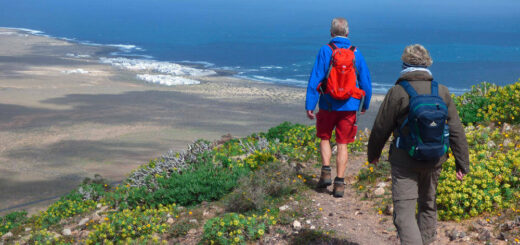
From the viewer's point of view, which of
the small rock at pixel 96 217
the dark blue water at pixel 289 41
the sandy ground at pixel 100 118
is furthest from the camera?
the dark blue water at pixel 289 41

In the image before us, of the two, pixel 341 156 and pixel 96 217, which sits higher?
pixel 341 156

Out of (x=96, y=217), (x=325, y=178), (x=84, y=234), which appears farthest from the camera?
(x=96, y=217)

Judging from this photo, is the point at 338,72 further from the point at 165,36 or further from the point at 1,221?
the point at 165,36

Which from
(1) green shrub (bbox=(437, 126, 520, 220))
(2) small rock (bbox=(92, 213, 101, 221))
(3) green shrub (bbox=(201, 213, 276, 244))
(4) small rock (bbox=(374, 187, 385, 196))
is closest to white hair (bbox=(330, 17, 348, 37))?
(1) green shrub (bbox=(437, 126, 520, 220))

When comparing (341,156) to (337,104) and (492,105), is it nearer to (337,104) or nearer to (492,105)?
(337,104)

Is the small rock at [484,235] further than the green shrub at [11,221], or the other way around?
the green shrub at [11,221]

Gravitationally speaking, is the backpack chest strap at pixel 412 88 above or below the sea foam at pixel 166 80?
above

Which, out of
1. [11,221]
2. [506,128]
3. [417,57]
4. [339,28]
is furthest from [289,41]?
[417,57]

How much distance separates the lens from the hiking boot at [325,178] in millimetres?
6598

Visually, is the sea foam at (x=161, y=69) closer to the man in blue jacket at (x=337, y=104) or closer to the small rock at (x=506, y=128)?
the small rock at (x=506, y=128)

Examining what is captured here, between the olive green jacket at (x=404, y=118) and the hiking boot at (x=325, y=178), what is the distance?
233 centimetres

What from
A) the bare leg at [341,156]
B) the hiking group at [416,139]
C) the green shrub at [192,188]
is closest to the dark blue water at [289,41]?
the green shrub at [192,188]

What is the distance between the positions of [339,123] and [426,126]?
7.55 ft

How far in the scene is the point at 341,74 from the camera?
19.1 feet
